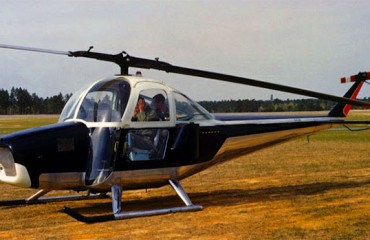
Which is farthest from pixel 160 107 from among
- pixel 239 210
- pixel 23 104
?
pixel 23 104

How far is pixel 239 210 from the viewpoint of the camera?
8836 millimetres

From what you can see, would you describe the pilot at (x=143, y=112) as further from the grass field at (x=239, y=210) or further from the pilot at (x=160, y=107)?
the grass field at (x=239, y=210)

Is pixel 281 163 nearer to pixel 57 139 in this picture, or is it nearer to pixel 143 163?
pixel 143 163

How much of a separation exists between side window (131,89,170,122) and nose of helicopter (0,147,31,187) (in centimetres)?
198

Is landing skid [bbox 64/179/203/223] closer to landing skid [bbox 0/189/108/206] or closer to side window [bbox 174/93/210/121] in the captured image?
side window [bbox 174/93/210/121]

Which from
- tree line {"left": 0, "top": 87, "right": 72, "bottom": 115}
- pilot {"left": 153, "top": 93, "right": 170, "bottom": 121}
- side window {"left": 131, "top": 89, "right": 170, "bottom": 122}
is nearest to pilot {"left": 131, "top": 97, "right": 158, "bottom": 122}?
A: side window {"left": 131, "top": 89, "right": 170, "bottom": 122}

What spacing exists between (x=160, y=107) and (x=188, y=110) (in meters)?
0.62

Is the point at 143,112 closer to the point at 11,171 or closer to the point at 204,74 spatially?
the point at 204,74

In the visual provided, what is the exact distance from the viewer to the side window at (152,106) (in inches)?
333

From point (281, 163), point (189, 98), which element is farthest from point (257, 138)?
point (281, 163)

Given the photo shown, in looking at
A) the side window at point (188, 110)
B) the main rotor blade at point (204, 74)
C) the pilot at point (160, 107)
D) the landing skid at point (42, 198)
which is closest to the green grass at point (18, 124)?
the landing skid at point (42, 198)

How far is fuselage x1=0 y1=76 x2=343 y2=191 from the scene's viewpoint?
25.6 feet

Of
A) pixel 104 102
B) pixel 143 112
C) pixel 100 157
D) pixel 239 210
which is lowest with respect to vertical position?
pixel 239 210

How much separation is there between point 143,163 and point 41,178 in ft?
5.48
